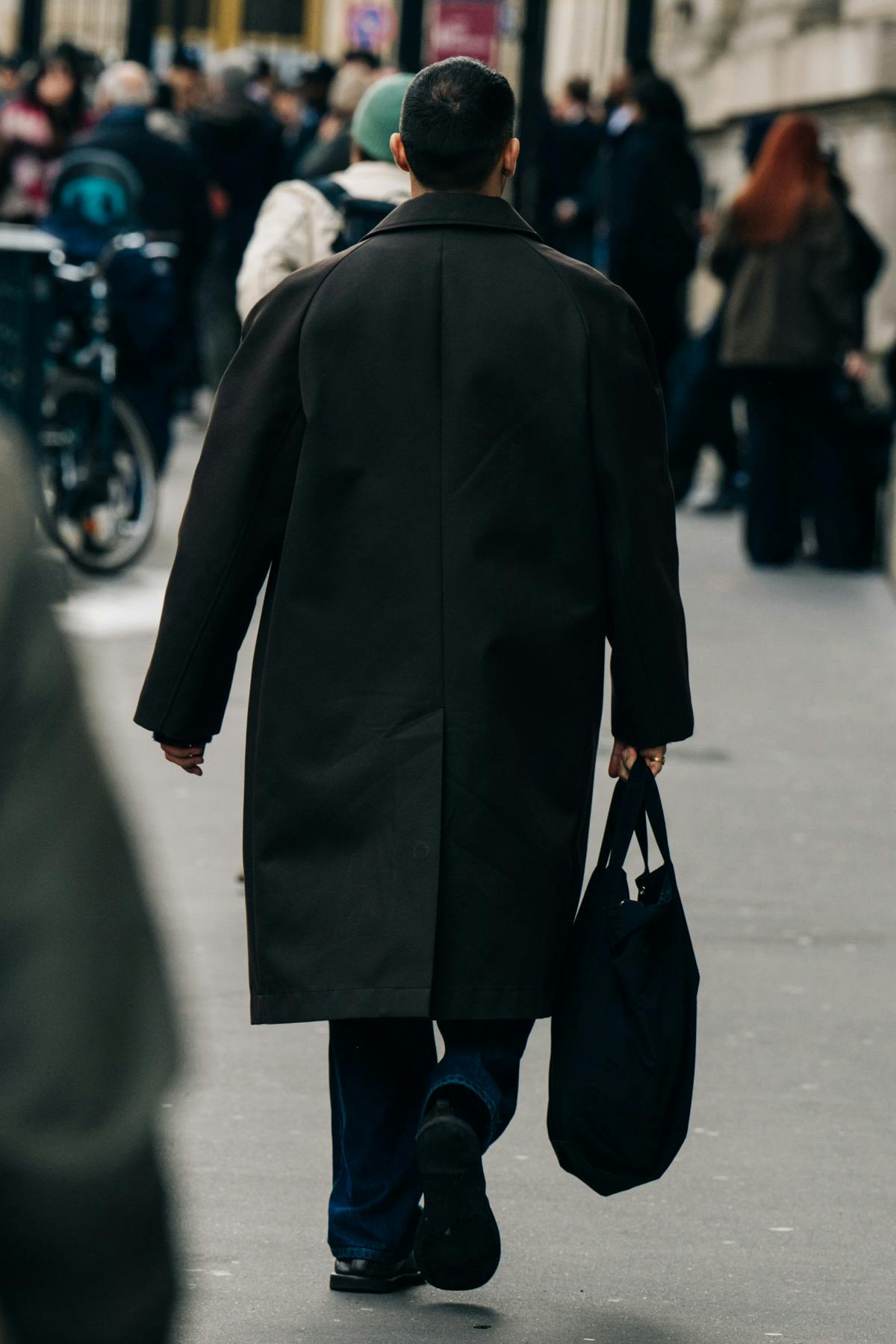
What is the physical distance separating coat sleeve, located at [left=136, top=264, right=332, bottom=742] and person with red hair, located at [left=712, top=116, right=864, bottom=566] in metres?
8.45

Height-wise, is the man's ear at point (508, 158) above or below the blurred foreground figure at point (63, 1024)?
below

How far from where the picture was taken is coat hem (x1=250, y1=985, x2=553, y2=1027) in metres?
3.65

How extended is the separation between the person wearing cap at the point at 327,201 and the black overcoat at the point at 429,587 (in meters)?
1.85

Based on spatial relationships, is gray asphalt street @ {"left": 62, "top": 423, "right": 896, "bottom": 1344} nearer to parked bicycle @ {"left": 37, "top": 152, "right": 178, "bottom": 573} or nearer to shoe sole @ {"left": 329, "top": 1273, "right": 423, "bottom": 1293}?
shoe sole @ {"left": 329, "top": 1273, "right": 423, "bottom": 1293}

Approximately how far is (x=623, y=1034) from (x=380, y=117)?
2.49 m

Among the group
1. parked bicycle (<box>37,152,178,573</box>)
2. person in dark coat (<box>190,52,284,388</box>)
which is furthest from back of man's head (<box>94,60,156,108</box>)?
person in dark coat (<box>190,52,284,388</box>)

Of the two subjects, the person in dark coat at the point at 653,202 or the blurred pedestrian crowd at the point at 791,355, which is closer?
the blurred pedestrian crowd at the point at 791,355

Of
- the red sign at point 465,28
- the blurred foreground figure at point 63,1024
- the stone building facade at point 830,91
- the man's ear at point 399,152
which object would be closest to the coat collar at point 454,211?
the man's ear at point 399,152

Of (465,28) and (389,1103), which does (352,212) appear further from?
(465,28)

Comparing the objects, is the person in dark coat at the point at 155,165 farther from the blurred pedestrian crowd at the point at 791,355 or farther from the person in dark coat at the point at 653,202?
the person in dark coat at the point at 653,202

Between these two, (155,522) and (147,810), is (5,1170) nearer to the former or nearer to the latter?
(147,810)

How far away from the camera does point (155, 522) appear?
10898 millimetres

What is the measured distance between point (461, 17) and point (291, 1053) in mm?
11871

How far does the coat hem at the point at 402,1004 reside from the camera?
3.65 m
